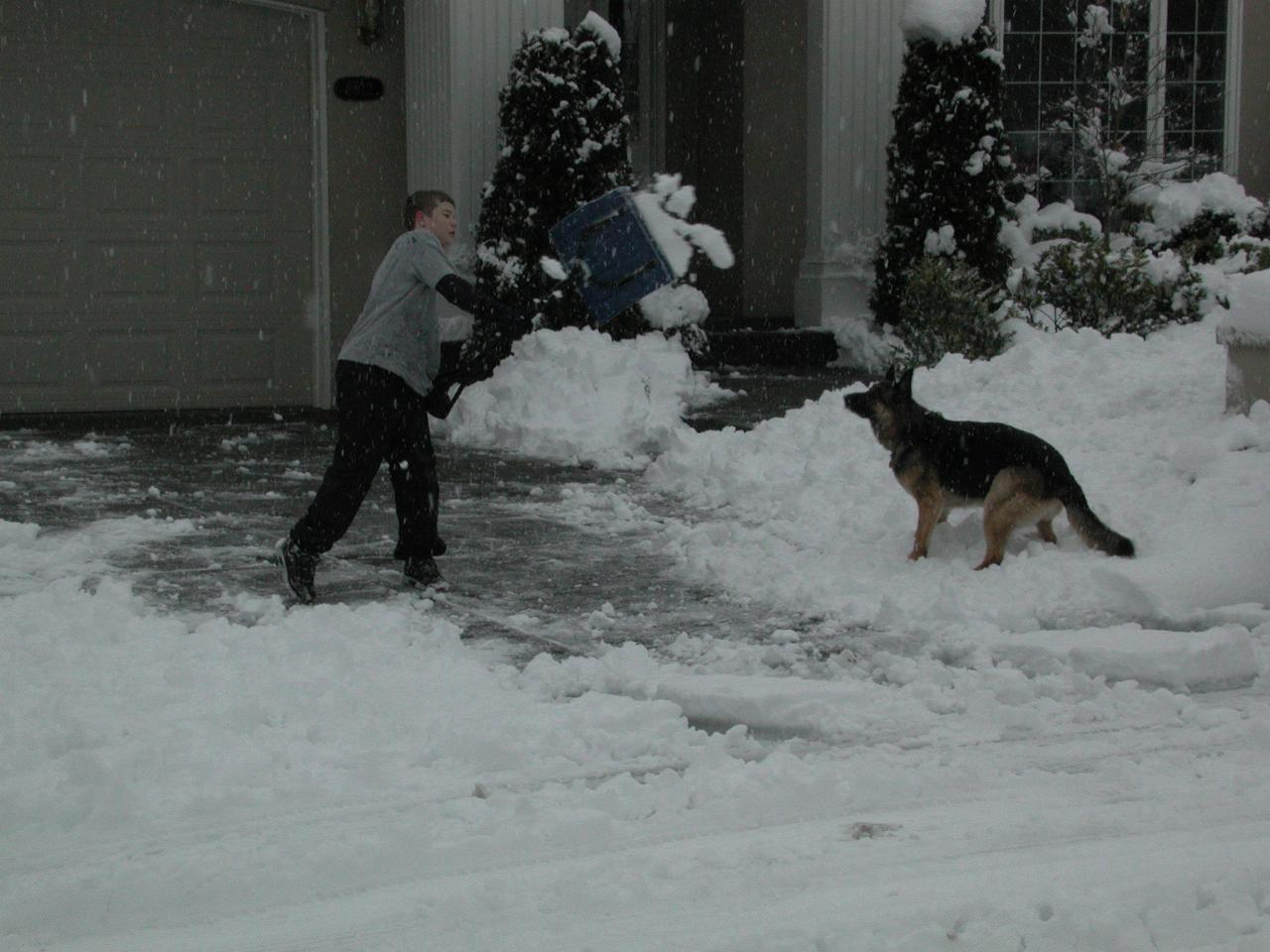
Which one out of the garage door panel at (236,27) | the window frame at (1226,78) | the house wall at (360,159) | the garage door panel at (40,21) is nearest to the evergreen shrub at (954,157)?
the window frame at (1226,78)

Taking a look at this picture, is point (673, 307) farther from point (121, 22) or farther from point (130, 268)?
point (121, 22)

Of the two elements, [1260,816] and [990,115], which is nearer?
[1260,816]

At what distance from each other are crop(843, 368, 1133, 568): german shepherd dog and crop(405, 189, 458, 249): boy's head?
6.24 ft

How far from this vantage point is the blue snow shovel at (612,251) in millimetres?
9055

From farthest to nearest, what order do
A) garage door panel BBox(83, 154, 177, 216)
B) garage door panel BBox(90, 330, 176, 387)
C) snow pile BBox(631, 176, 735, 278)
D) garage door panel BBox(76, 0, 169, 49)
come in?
garage door panel BBox(90, 330, 176, 387) < garage door panel BBox(83, 154, 177, 216) < garage door panel BBox(76, 0, 169, 49) < snow pile BBox(631, 176, 735, 278)

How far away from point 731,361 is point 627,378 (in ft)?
9.76

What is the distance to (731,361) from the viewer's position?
13602 mm

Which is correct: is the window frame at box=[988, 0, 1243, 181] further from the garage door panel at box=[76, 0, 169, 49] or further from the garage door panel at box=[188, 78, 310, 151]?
the garage door panel at box=[76, 0, 169, 49]

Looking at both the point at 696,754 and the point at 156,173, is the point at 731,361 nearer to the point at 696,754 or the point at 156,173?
the point at 156,173

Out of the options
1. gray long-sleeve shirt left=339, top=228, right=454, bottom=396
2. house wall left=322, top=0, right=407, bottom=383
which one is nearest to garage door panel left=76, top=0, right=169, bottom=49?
house wall left=322, top=0, right=407, bottom=383

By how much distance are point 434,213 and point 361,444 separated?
997 mm

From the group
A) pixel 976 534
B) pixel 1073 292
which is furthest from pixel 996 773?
pixel 1073 292

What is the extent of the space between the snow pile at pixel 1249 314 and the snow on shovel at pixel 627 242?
269cm

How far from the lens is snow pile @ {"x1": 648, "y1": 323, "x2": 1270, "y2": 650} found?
6074 mm
